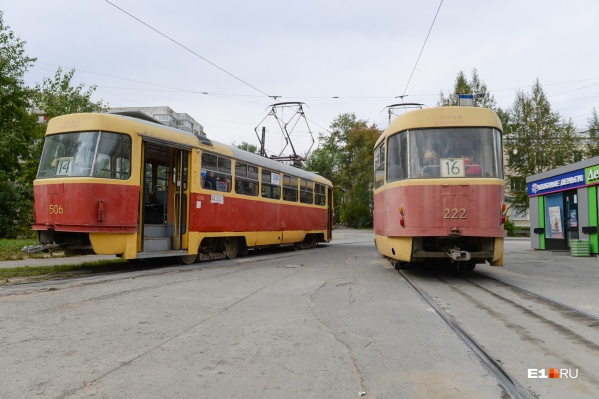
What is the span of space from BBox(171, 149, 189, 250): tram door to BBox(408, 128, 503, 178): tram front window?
18.4ft

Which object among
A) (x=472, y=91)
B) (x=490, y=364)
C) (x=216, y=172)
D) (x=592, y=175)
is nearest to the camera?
(x=490, y=364)

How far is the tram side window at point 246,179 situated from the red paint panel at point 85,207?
407 centimetres

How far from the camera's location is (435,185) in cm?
809

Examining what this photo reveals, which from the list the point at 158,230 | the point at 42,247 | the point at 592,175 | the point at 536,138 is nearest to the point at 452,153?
the point at 158,230

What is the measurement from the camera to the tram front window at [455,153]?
26.9ft

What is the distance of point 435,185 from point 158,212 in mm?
6673

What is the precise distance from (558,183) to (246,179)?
12.4 m

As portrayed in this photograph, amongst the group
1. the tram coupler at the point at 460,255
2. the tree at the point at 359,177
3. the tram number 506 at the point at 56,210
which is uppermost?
the tree at the point at 359,177

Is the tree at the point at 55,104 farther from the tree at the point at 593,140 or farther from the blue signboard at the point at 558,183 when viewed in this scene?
the tree at the point at 593,140

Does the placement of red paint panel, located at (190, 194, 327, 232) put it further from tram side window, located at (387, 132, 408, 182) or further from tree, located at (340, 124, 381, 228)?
tree, located at (340, 124, 381, 228)

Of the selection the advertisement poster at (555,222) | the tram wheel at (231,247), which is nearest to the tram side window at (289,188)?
the tram wheel at (231,247)

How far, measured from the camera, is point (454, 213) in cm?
799

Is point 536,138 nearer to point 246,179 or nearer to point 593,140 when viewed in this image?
point 593,140

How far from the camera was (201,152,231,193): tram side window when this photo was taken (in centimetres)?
1167
